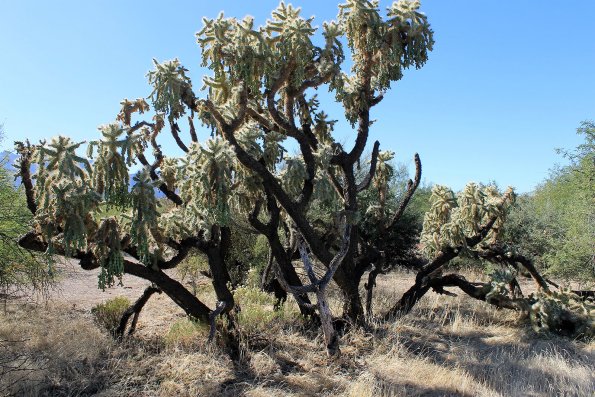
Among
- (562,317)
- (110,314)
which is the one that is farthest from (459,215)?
(110,314)

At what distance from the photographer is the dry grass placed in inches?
243

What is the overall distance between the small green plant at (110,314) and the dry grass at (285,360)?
236 millimetres

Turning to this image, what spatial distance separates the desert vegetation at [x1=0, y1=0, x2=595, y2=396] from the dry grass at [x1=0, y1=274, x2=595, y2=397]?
0.11 feet

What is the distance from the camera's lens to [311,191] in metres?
7.68

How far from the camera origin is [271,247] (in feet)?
27.3

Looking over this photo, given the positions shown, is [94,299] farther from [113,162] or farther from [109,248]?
[113,162]

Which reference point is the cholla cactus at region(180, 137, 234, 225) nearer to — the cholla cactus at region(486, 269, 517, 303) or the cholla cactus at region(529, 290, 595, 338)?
the cholla cactus at region(486, 269, 517, 303)

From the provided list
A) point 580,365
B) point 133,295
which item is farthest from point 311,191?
point 133,295

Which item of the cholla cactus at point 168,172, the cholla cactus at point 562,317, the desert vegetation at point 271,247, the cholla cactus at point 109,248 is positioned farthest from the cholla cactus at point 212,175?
the cholla cactus at point 562,317

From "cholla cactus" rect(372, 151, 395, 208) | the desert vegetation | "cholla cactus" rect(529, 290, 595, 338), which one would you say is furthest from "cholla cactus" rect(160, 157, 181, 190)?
"cholla cactus" rect(529, 290, 595, 338)

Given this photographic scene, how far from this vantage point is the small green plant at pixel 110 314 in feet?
28.1

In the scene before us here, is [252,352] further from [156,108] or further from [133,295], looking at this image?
[133,295]

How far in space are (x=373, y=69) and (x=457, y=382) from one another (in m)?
5.01

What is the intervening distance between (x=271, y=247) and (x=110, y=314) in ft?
10.5
